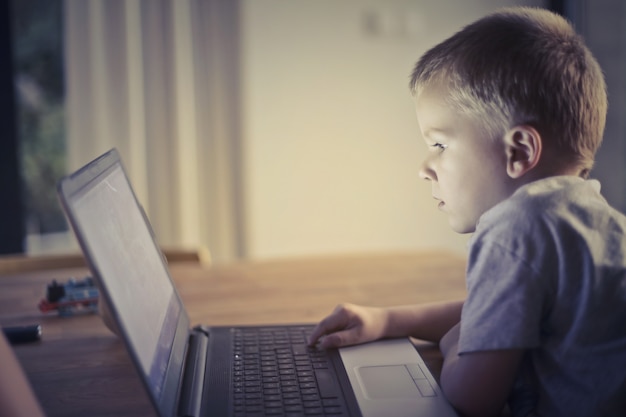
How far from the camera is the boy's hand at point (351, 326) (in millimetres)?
1010

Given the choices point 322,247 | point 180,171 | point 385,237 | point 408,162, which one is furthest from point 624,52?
point 180,171

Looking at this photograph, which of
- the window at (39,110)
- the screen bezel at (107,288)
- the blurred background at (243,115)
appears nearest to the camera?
the screen bezel at (107,288)

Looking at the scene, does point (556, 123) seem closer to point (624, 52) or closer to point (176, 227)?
point (176, 227)

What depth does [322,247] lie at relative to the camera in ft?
11.7

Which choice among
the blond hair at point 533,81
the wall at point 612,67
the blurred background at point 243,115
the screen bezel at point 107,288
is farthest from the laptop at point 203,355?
the wall at point 612,67

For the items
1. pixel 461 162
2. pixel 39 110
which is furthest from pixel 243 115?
pixel 461 162

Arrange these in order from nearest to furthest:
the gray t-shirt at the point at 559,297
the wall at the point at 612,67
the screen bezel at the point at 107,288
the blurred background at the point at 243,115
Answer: the screen bezel at the point at 107,288 < the gray t-shirt at the point at 559,297 < the blurred background at the point at 243,115 < the wall at the point at 612,67

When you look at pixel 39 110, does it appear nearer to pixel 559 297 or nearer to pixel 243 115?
pixel 243 115

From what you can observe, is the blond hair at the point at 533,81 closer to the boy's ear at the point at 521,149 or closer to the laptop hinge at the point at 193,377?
the boy's ear at the point at 521,149

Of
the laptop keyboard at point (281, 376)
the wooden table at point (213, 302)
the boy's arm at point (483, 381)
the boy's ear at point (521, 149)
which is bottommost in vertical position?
the wooden table at point (213, 302)

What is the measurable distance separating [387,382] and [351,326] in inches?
7.1

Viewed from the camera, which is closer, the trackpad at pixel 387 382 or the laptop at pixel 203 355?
the laptop at pixel 203 355

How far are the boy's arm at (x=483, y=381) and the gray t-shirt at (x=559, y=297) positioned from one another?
2cm

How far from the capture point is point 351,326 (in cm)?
103
